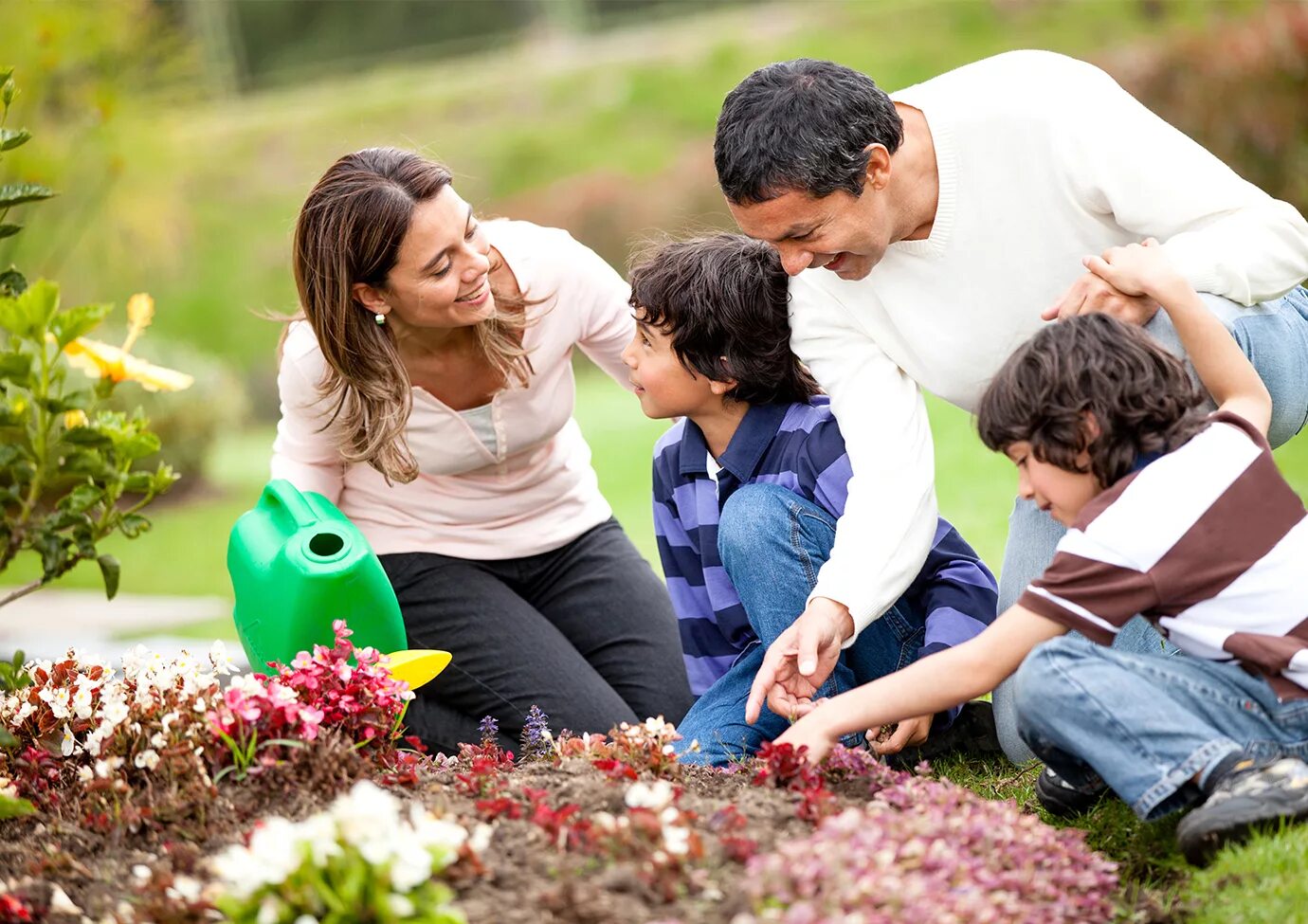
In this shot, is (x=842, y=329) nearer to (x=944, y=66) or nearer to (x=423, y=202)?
(x=423, y=202)

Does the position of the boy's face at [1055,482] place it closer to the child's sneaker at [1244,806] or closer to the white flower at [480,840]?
the child's sneaker at [1244,806]

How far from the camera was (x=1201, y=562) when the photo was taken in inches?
74.8

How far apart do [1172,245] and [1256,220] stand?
163mm

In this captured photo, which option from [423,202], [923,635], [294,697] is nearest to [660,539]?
[923,635]

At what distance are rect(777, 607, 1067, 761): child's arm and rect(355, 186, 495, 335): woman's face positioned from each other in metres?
1.39

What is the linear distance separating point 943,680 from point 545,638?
1452 millimetres

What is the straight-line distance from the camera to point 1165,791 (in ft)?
6.32

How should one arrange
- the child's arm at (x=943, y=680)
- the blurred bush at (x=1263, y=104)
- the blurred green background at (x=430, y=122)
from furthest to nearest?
the blurred bush at (x=1263, y=104) → the blurred green background at (x=430, y=122) → the child's arm at (x=943, y=680)

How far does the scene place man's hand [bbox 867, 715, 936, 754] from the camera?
2.57m

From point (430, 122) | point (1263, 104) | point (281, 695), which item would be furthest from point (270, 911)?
point (430, 122)

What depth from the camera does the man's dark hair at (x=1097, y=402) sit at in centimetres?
199

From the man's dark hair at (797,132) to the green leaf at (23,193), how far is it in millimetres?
1101

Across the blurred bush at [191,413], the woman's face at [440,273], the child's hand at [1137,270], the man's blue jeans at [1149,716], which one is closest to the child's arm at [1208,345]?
the child's hand at [1137,270]

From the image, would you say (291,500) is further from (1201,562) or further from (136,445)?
(1201,562)
